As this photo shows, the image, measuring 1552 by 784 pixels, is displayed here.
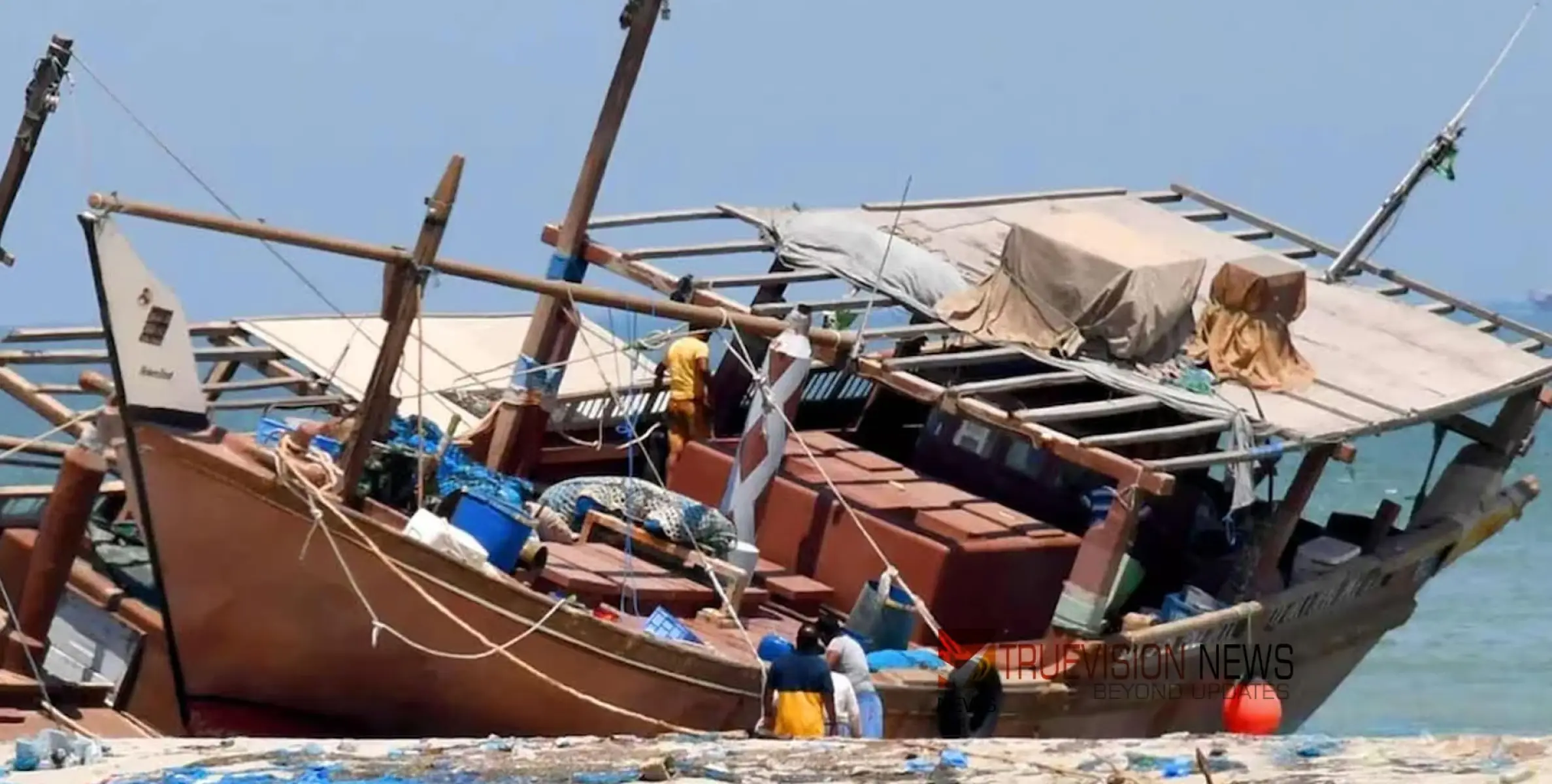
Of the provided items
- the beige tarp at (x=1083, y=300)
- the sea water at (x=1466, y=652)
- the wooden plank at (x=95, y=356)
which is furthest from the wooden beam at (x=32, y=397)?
the beige tarp at (x=1083, y=300)

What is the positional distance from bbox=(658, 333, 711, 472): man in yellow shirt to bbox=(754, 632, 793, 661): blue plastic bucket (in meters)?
2.92

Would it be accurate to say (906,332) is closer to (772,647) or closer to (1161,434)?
(1161,434)

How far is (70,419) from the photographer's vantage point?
14555 mm

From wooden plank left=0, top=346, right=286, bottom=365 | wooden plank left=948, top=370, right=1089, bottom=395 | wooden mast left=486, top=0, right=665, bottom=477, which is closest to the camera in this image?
wooden plank left=948, top=370, right=1089, bottom=395

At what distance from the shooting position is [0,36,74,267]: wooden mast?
15836mm

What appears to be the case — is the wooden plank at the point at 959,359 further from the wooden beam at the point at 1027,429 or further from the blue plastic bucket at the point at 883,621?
the blue plastic bucket at the point at 883,621

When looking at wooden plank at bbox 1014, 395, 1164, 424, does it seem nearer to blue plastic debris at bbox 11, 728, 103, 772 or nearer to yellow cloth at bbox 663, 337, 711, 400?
yellow cloth at bbox 663, 337, 711, 400

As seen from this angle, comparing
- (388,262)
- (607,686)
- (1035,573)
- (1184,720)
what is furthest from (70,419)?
(1184,720)

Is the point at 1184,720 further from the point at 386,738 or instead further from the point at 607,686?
the point at 386,738

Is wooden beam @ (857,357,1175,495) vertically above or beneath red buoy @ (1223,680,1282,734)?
above

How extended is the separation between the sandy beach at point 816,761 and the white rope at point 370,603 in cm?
97

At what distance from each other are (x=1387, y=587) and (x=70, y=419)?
939 centimetres

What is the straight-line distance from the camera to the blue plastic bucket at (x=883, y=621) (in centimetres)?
1483

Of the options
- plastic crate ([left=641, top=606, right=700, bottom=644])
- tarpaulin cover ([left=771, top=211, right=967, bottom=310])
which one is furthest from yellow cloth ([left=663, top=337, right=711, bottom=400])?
plastic crate ([left=641, top=606, right=700, bottom=644])
